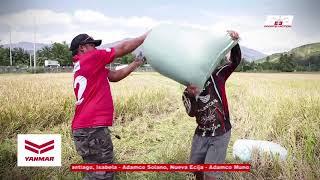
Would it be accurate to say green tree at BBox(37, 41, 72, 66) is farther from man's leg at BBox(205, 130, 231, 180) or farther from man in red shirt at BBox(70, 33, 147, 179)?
man's leg at BBox(205, 130, 231, 180)

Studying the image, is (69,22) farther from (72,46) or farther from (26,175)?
(26,175)

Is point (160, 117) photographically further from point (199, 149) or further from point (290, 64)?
point (290, 64)

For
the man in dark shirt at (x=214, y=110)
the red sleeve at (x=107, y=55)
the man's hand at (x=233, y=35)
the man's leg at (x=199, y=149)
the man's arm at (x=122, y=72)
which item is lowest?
the man's leg at (x=199, y=149)

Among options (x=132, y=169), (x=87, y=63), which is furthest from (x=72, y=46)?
(x=132, y=169)

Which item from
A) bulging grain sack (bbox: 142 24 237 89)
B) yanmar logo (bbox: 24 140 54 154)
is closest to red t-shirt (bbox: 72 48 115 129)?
bulging grain sack (bbox: 142 24 237 89)

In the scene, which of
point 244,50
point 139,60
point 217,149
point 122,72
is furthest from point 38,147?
point 244,50

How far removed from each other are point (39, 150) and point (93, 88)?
63 cm

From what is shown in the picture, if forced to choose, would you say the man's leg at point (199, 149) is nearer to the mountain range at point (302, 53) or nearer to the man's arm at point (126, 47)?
the man's arm at point (126, 47)

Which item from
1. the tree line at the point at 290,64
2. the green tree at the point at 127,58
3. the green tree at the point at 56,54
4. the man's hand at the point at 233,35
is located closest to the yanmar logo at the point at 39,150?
the green tree at the point at 56,54

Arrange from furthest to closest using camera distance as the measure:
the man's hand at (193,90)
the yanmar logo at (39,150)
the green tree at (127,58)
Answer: the yanmar logo at (39,150) → the green tree at (127,58) → the man's hand at (193,90)

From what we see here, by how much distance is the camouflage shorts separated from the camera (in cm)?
271

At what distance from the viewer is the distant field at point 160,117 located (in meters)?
3.09

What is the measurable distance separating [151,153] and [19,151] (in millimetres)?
828

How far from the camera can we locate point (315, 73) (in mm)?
3270
